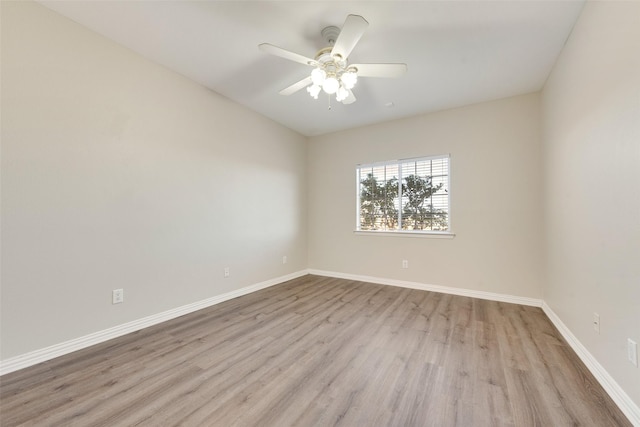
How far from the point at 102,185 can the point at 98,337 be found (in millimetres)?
1314

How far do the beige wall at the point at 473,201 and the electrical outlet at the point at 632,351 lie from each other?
6.45ft

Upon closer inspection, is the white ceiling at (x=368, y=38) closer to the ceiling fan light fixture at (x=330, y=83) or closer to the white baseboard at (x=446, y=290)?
the ceiling fan light fixture at (x=330, y=83)

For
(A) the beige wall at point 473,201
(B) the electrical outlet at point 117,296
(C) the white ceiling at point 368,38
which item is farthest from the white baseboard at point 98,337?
(C) the white ceiling at point 368,38

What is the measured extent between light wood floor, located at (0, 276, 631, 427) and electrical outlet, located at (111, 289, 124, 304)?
373mm

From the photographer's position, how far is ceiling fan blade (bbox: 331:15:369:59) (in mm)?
1572

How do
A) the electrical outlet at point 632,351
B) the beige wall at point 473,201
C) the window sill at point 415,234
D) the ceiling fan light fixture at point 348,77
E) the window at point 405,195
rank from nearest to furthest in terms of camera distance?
the electrical outlet at point 632,351
the ceiling fan light fixture at point 348,77
the beige wall at point 473,201
the window sill at point 415,234
the window at point 405,195

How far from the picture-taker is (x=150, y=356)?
6.51ft

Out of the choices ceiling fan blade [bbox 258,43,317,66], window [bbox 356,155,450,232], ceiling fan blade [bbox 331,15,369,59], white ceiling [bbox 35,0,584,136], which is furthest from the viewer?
window [bbox 356,155,450,232]

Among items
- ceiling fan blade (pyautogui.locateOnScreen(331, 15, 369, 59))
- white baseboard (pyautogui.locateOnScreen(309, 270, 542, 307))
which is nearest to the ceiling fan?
ceiling fan blade (pyautogui.locateOnScreen(331, 15, 369, 59))

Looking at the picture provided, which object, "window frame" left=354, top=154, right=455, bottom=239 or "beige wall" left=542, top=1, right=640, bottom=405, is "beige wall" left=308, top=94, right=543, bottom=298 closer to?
"window frame" left=354, top=154, right=455, bottom=239

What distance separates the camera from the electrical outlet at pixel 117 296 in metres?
2.29

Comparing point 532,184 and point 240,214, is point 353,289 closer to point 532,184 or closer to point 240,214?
point 240,214

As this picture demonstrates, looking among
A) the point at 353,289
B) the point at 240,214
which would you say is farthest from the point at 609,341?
the point at 240,214

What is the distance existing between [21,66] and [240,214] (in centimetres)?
228
